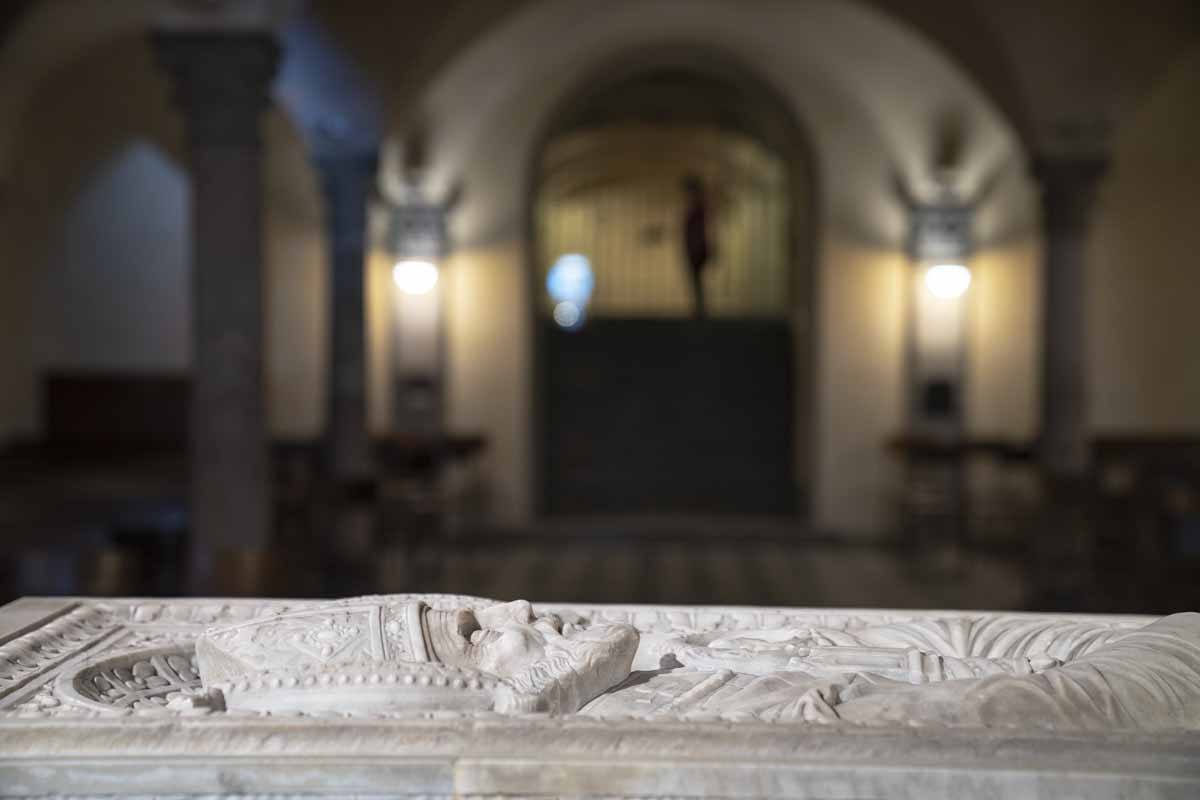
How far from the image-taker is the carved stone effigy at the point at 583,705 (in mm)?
2004

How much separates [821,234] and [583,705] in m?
10.6

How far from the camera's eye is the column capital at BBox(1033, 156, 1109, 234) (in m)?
9.53

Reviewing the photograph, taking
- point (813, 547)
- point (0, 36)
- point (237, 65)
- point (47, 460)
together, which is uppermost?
point (0, 36)

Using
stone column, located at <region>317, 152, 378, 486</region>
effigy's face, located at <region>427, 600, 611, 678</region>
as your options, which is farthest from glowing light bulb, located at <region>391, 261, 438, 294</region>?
effigy's face, located at <region>427, 600, 611, 678</region>

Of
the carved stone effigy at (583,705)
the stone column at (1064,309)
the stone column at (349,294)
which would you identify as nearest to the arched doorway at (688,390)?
the stone column at (349,294)

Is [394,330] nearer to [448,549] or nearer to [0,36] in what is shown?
[448,549]

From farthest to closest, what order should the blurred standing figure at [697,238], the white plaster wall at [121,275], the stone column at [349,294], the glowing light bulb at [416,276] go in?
the blurred standing figure at [697,238] → the white plaster wall at [121,275] → the glowing light bulb at [416,276] → the stone column at [349,294]

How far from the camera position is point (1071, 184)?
31.3ft

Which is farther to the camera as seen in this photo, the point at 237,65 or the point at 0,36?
the point at 0,36

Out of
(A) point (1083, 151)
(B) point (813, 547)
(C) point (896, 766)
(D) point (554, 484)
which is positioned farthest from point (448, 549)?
(C) point (896, 766)

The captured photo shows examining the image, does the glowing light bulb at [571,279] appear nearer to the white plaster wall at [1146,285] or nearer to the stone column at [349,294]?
the white plaster wall at [1146,285]

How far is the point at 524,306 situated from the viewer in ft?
41.3

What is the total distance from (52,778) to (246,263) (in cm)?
439

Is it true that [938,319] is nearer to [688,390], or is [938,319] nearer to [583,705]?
[688,390]
